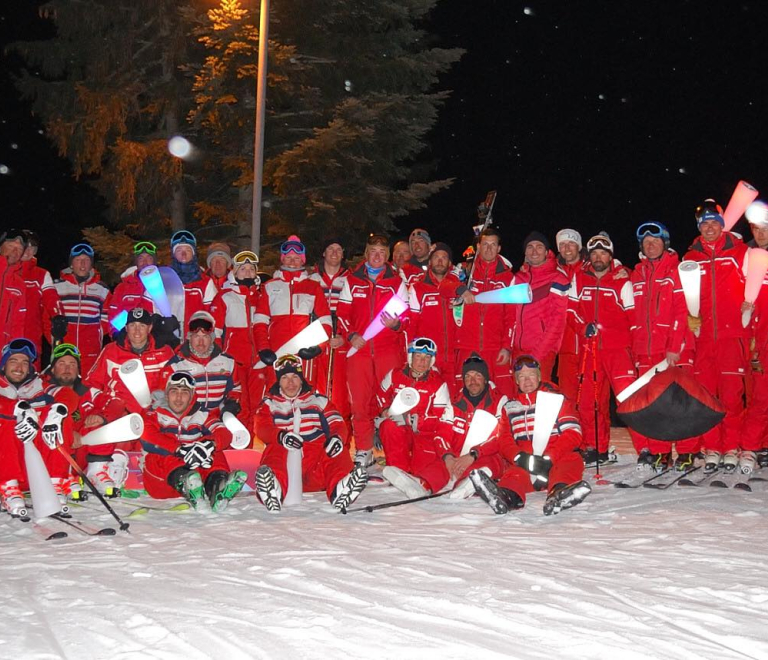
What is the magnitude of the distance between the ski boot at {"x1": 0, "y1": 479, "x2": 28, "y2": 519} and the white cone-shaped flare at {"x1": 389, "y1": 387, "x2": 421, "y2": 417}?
9.71ft

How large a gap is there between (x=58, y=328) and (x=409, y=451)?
3694 mm

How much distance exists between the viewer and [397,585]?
4.79 m

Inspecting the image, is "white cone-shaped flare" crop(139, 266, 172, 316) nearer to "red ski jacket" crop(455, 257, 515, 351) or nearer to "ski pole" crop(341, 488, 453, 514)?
"red ski jacket" crop(455, 257, 515, 351)

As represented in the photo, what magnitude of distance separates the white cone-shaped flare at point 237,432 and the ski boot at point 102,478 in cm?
96

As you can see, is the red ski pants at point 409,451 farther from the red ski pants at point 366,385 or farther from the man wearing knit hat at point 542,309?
the man wearing knit hat at point 542,309

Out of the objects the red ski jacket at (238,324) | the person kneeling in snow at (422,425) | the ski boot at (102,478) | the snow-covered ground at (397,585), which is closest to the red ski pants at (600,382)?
the person kneeling in snow at (422,425)

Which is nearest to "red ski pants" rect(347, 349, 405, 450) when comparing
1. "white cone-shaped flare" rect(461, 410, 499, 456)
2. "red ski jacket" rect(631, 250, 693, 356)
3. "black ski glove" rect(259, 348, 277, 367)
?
"black ski glove" rect(259, 348, 277, 367)

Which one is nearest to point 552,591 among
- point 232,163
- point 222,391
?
point 222,391

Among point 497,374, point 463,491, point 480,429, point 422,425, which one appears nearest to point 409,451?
point 422,425

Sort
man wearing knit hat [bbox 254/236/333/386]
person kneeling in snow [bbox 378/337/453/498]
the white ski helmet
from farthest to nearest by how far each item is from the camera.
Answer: man wearing knit hat [bbox 254/236/333/386]
the white ski helmet
person kneeling in snow [bbox 378/337/453/498]

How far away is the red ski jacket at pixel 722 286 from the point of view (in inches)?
319

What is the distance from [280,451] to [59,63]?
47.8 ft

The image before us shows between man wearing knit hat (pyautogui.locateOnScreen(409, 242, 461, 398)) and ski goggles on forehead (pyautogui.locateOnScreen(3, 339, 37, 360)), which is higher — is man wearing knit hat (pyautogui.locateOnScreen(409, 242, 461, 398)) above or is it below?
above

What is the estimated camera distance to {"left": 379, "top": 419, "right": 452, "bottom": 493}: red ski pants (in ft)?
25.6
